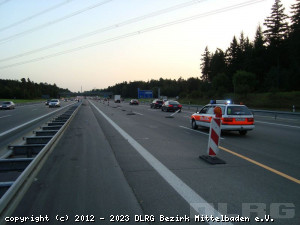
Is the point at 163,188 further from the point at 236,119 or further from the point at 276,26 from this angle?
the point at 276,26

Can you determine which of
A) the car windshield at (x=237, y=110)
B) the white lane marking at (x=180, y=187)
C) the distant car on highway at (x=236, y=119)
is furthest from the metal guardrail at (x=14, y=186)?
the car windshield at (x=237, y=110)

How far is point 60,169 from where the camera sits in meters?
6.69

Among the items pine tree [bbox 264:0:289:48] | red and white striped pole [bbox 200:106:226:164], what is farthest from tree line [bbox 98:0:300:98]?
red and white striped pole [bbox 200:106:226:164]

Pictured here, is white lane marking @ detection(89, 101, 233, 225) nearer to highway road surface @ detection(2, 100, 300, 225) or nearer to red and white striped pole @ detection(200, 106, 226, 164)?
highway road surface @ detection(2, 100, 300, 225)

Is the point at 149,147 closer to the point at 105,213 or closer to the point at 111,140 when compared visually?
the point at 111,140

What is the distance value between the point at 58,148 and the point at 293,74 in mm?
61504

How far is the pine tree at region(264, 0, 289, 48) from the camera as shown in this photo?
70312mm

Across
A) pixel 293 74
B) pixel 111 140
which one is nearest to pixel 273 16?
pixel 293 74

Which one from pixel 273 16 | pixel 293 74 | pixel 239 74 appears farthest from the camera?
pixel 273 16

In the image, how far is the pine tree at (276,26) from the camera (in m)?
70.3

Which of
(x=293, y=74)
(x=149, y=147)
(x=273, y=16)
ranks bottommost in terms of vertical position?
(x=149, y=147)

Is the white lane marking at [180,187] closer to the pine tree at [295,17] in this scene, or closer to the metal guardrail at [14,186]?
the metal guardrail at [14,186]

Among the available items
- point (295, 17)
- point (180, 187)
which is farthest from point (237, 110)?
point (295, 17)

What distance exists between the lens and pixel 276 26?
71125 mm
